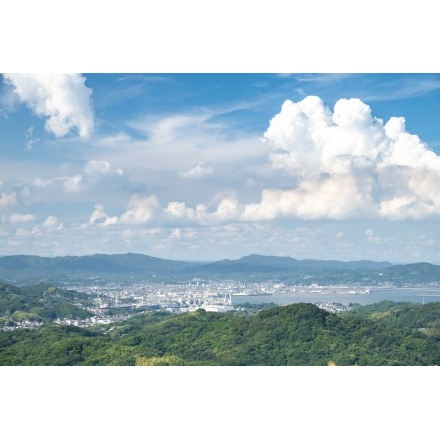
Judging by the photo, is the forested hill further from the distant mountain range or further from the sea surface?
the sea surface

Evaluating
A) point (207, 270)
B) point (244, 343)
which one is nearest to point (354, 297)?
point (207, 270)

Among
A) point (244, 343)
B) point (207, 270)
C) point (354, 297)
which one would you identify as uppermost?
point (207, 270)

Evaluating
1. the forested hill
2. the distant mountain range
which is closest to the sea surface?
the distant mountain range

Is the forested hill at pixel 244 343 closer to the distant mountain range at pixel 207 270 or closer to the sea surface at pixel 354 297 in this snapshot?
the distant mountain range at pixel 207 270

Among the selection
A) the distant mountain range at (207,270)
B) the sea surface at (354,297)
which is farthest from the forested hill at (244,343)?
the sea surface at (354,297)

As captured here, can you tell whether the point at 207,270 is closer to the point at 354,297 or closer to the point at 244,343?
the point at 354,297

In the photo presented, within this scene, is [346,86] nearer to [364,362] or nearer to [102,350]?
[364,362]
